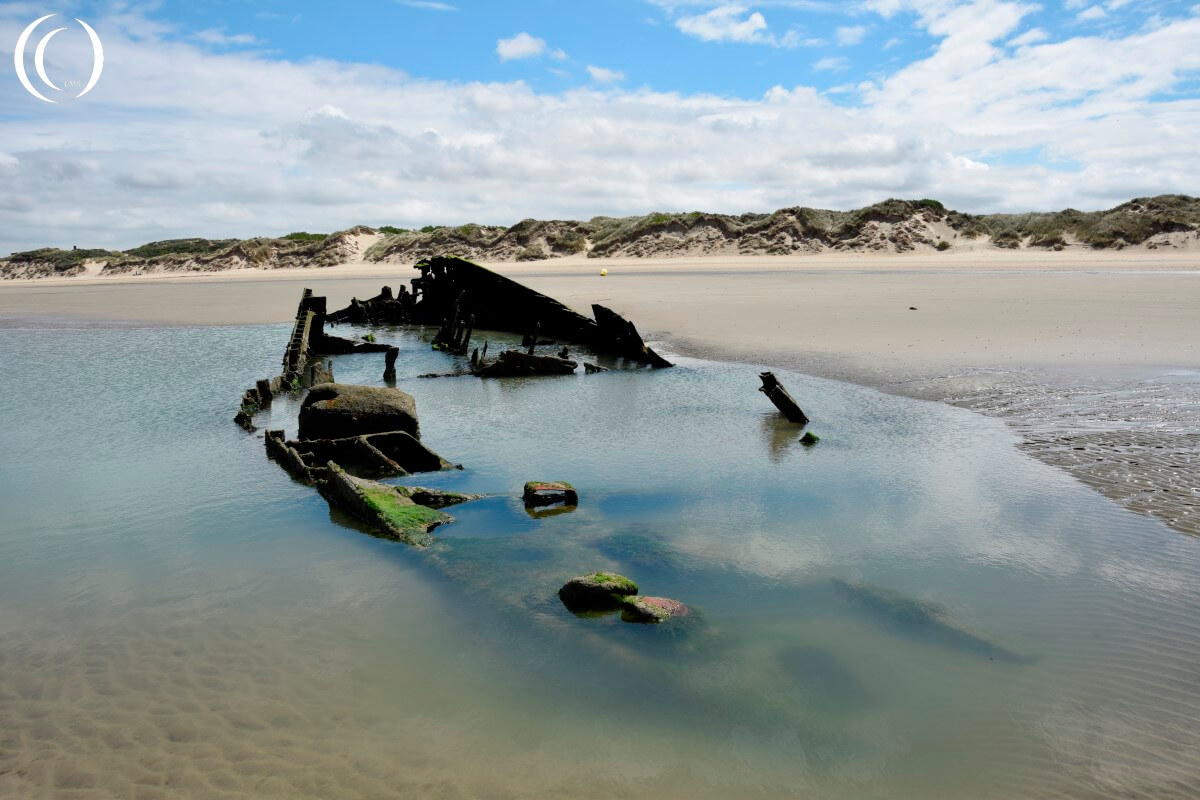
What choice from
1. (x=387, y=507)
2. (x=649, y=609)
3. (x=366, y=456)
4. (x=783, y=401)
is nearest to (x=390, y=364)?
(x=366, y=456)

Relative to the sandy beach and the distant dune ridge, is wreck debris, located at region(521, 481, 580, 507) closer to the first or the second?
the sandy beach

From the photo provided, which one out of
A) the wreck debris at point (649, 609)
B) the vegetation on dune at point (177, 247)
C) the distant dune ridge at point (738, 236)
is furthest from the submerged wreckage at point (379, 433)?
the vegetation on dune at point (177, 247)

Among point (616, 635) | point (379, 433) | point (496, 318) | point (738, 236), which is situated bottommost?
point (616, 635)

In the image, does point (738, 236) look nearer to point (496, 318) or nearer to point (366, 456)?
point (496, 318)

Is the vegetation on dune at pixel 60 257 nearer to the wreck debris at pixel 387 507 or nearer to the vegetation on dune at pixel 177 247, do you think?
the vegetation on dune at pixel 177 247

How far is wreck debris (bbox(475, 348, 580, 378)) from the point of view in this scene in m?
14.8

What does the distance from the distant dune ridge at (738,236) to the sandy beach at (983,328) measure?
16.2 feet

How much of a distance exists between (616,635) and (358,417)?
17.9ft

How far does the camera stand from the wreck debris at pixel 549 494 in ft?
22.8

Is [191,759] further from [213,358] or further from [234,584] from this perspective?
[213,358]

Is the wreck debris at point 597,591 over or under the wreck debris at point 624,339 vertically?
under

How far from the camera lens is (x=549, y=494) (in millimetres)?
7004

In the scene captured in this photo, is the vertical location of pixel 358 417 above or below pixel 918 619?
above

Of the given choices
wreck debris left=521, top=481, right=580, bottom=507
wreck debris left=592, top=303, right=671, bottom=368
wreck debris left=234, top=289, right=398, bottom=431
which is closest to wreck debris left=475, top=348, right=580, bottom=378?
wreck debris left=592, top=303, right=671, bottom=368
